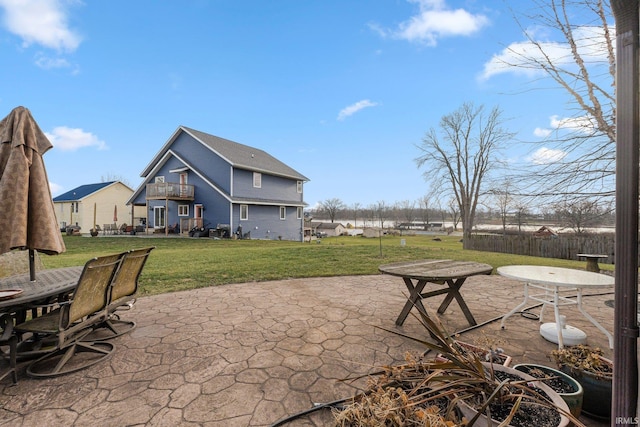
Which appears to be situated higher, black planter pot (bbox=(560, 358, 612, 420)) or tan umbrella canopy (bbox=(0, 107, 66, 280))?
tan umbrella canopy (bbox=(0, 107, 66, 280))

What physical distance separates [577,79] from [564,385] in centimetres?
373

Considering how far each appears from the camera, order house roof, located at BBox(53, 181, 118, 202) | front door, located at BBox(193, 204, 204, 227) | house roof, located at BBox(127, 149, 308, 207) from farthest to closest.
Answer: house roof, located at BBox(53, 181, 118, 202) → front door, located at BBox(193, 204, 204, 227) → house roof, located at BBox(127, 149, 308, 207)

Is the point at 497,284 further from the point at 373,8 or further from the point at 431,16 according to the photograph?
the point at 373,8

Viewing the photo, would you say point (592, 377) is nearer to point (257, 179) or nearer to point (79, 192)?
point (257, 179)

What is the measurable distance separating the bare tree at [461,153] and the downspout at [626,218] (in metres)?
24.9

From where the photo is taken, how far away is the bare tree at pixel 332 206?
65.3 metres

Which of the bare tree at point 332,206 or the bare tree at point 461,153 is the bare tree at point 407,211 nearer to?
the bare tree at point 332,206

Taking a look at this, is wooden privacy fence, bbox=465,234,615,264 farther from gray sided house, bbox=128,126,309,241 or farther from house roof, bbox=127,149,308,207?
gray sided house, bbox=128,126,309,241

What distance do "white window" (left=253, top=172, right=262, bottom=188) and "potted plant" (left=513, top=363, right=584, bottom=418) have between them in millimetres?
21549

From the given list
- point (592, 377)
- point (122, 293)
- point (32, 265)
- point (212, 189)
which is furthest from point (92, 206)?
point (592, 377)

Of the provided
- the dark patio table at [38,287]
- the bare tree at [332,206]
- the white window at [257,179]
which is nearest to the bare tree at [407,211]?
the bare tree at [332,206]

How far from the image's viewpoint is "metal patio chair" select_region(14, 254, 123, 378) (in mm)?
2352

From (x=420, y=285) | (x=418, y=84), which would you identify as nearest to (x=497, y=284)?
(x=420, y=285)

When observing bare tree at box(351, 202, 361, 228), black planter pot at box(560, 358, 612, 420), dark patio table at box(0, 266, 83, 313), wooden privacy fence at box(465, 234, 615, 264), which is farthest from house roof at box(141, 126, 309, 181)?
bare tree at box(351, 202, 361, 228)
